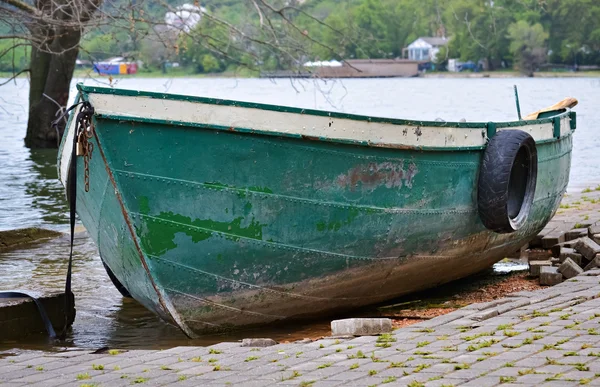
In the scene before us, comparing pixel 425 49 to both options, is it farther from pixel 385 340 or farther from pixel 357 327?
pixel 385 340

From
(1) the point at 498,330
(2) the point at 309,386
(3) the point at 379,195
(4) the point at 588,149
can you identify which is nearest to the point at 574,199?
(3) the point at 379,195

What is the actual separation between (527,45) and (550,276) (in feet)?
258

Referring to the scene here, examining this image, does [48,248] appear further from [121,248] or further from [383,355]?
[383,355]

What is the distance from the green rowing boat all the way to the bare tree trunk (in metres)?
16.0

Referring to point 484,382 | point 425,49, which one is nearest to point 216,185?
point 484,382

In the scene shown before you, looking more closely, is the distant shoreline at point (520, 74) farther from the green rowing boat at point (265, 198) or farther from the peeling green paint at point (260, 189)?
the peeling green paint at point (260, 189)

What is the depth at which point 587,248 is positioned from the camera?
29.9ft

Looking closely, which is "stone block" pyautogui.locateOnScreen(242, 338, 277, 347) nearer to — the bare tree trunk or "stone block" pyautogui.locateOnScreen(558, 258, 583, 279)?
"stone block" pyautogui.locateOnScreen(558, 258, 583, 279)

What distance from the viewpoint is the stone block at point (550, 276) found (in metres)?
8.80

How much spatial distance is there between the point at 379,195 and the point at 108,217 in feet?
6.79

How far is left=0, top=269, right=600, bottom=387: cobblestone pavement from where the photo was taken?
16.3ft

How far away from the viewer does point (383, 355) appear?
18.3ft

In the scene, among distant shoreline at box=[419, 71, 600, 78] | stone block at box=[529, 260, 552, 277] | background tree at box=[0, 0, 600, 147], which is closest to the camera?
stone block at box=[529, 260, 552, 277]

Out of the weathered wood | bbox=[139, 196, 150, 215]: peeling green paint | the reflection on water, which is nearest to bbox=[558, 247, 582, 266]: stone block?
bbox=[139, 196, 150, 215]: peeling green paint
